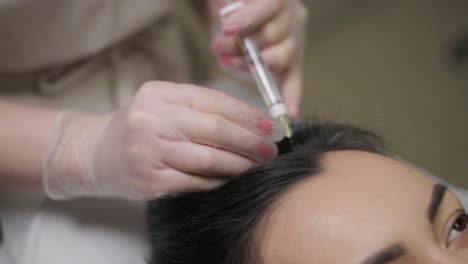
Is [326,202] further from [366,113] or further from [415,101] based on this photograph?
[415,101]

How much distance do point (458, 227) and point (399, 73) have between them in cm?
123

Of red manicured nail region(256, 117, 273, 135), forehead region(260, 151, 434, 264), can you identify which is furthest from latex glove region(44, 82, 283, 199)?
forehead region(260, 151, 434, 264)

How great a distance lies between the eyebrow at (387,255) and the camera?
0.53 meters

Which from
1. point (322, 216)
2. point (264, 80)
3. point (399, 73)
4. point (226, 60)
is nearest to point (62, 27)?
point (226, 60)

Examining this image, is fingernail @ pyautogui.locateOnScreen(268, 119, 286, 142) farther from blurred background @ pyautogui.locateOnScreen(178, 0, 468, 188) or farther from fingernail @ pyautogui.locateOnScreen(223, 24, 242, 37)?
blurred background @ pyautogui.locateOnScreen(178, 0, 468, 188)

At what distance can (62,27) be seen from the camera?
0.91 metres

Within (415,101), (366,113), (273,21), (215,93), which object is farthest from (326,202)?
(415,101)

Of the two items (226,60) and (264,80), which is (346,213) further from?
(226,60)

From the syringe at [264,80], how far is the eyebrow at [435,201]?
224 mm

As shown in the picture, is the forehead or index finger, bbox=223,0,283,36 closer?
the forehead

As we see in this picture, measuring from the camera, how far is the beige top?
0.87 metres

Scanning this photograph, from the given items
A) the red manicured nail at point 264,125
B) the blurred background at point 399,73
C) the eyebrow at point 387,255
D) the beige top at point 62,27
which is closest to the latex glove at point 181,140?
the red manicured nail at point 264,125

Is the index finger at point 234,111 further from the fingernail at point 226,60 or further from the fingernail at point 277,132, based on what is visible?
the fingernail at point 226,60

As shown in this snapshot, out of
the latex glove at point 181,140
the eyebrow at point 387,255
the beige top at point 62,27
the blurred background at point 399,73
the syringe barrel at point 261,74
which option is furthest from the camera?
the blurred background at point 399,73
